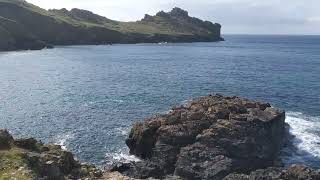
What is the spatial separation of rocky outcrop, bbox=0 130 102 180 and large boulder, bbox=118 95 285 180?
12299 millimetres

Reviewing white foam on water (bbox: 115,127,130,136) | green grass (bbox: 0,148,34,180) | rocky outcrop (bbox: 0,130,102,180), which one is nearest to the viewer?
green grass (bbox: 0,148,34,180)

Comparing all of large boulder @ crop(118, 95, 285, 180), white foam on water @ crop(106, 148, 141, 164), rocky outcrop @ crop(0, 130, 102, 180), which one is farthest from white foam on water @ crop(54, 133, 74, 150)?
rocky outcrop @ crop(0, 130, 102, 180)

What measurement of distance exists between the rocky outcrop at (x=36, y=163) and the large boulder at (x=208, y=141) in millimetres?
12299

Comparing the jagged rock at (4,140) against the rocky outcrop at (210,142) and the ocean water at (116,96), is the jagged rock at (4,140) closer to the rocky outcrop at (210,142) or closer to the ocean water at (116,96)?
the rocky outcrop at (210,142)

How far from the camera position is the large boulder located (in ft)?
222

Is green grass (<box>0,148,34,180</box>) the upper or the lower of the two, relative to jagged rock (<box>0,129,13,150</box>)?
lower

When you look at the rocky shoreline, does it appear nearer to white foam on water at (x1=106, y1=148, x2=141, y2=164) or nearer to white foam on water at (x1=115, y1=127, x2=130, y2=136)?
white foam on water at (x1=106, y1=148, x2=141, y2=164)

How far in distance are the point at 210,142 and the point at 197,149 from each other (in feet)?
8.45

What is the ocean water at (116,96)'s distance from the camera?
86062 millimetres

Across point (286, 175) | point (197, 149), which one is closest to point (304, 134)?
point (197, 149)

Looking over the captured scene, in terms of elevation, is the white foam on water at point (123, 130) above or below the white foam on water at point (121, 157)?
above

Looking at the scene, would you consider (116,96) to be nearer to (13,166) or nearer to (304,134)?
(304,134)

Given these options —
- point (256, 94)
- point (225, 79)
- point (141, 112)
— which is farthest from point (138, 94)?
point (225, 79)

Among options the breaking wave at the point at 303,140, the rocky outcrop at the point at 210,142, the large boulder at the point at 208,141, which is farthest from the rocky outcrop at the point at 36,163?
the breaking wave at the point at 303,140
